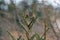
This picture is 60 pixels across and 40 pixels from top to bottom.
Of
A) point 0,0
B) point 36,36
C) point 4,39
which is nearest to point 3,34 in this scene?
point 4,39

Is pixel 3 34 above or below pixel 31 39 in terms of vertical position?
below

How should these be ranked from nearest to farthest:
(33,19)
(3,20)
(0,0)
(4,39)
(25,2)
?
(33,19) < (4,39) < (3,20) < (0,0) < (25,2)

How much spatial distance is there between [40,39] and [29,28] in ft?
0.28

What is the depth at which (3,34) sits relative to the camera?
534cm

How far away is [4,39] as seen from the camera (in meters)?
5.05

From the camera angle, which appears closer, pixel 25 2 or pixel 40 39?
pixel 40 39

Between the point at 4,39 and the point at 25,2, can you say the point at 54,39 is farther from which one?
the point at 25,2

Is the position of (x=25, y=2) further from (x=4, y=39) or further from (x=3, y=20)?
(x=4, y=39)

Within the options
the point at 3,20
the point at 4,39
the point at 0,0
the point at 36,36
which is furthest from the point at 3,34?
the point at 36,36

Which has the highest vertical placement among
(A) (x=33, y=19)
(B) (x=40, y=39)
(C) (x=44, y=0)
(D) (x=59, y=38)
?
(A) (x=33, y=19)

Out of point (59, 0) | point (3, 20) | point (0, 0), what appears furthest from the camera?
point (0, 0)

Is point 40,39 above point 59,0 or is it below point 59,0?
above

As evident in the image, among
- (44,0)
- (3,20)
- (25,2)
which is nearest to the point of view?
(44,0)

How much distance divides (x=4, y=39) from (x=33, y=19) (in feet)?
13.1
